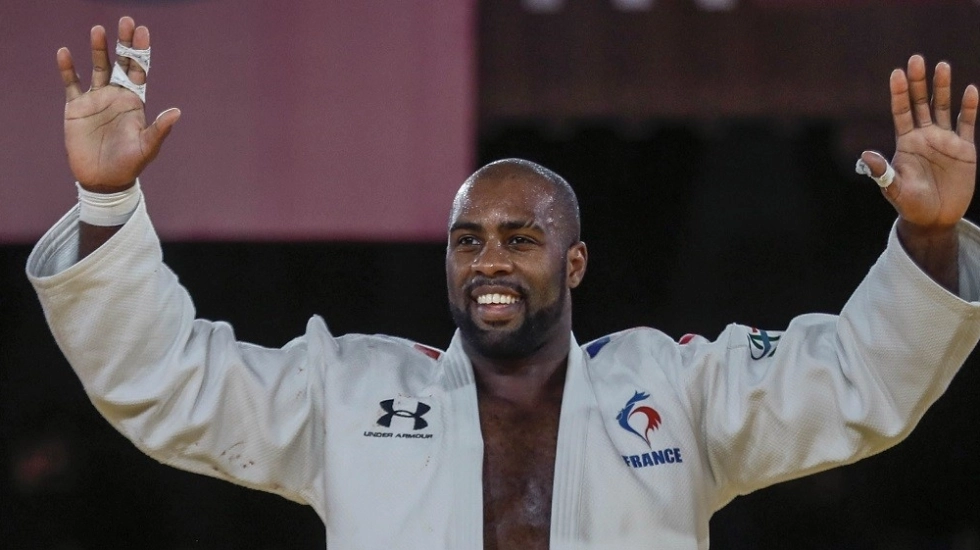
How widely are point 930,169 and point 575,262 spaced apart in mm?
866

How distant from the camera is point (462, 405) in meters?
2.76

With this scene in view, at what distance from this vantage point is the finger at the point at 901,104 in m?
2.49

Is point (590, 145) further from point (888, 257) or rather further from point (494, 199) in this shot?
point (888, 257)

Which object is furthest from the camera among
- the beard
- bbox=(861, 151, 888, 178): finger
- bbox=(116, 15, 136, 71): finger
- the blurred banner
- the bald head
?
the blurred banner

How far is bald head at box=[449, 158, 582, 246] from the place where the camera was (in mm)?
2916

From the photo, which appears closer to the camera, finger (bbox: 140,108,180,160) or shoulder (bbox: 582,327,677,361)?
finger (bbox: 140,108,180,160)

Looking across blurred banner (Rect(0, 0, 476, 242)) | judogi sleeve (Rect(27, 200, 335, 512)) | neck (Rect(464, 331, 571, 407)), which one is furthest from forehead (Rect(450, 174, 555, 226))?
blurred banner (Rect(0, 0, 476, 242))

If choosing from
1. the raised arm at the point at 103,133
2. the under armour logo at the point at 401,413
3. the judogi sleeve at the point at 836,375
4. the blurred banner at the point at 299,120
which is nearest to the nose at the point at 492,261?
the under armour logo at the point at 401,413

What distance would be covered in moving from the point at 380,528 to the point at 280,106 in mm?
1759

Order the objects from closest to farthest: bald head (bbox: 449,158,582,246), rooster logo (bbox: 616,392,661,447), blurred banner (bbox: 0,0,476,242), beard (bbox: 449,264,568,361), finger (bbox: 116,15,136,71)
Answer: finger (bbox: 116,15,136,71)
rooster logo (bbox: 616,392,661,447)
beard (bbox: 449,264,568,361)
bald head (bbox: 449,158,582,246)
blurred banner (bbox: 0,0,476,242)

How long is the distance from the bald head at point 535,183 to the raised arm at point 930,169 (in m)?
0.75

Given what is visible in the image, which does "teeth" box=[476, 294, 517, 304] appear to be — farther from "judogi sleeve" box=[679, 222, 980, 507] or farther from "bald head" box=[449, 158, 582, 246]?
"judogi sleeve" box=[679, 222, 980, 507]

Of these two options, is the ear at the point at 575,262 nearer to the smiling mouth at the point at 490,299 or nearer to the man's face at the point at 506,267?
the man's face at the point at 506,267

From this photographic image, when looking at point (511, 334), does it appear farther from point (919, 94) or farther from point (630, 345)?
point (919, 94)
